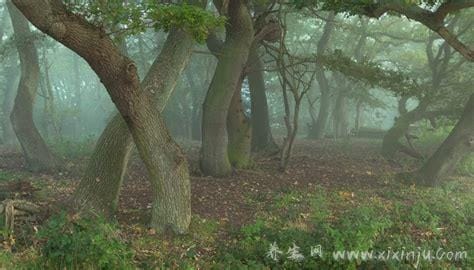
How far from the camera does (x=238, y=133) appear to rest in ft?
46.4

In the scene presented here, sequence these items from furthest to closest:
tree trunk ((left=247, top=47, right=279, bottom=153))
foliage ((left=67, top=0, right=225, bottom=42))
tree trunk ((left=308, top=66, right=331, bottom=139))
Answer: tree trunk ((left=308, top=66, right=331, bottom=139)) → tree trunk ((left=247, top=47, right=279, bottom=153)) → foliage ((left=67, top=0, right=225, bottom=42))

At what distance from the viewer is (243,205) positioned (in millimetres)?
10289

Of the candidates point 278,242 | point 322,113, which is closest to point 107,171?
point 278,242

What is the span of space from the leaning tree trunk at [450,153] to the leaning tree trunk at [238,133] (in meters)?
4.82

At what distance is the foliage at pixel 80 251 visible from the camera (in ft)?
19.9

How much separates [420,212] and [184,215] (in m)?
4.62

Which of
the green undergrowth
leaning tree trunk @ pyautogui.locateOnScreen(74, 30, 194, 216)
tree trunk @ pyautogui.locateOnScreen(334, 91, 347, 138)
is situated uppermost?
tree trunk @ pyautogui.locateOnScreen(334, 91, 347, 138)

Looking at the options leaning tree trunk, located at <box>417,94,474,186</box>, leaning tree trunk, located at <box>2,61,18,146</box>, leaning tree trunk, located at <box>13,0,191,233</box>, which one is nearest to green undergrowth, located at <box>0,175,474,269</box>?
leaning tree trunk, located at <box>13,0,191,233</box>

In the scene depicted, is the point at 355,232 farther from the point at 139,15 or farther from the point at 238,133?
the point at 238,133

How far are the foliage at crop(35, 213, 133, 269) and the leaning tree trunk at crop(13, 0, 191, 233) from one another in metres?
1.67

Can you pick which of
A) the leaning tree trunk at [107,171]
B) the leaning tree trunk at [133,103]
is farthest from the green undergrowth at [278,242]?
the leaning tree trunk at [107,171]

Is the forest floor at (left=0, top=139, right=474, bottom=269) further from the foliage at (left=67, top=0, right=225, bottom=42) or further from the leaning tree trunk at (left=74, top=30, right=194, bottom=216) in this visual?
the foliage at (left=67, top=0, right=225, bottom=42)

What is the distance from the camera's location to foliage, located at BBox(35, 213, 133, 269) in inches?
238

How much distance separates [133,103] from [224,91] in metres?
5.25
